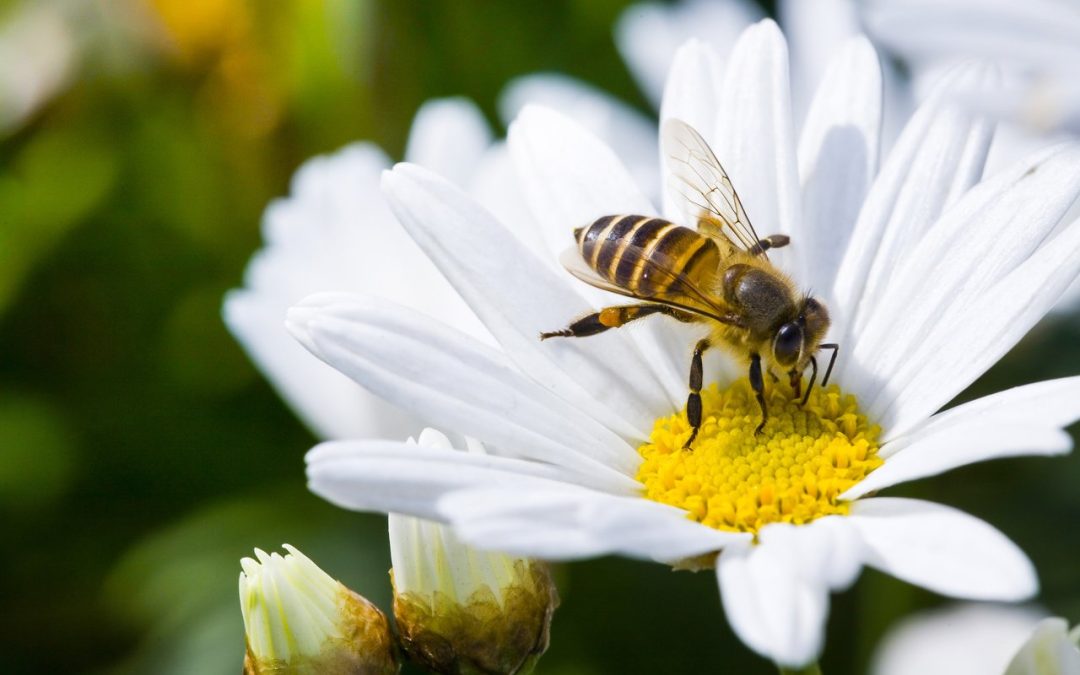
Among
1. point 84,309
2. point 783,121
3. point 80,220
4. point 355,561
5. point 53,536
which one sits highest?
point 80,220

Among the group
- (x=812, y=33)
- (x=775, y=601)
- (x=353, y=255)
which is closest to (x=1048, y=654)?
(x=775, y=601)

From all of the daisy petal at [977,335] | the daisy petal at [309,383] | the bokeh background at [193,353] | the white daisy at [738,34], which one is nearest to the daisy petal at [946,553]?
the daisy petal at [977,335]

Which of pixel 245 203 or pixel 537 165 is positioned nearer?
pixel 537 165

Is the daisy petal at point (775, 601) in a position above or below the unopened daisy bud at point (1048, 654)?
above

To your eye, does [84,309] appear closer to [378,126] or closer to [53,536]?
[53,536]

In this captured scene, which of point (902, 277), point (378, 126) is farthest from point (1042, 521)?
point (378, 126)

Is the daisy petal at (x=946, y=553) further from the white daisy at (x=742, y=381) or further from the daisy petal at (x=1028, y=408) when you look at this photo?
the daisy petal at (x=1028, y=408)
